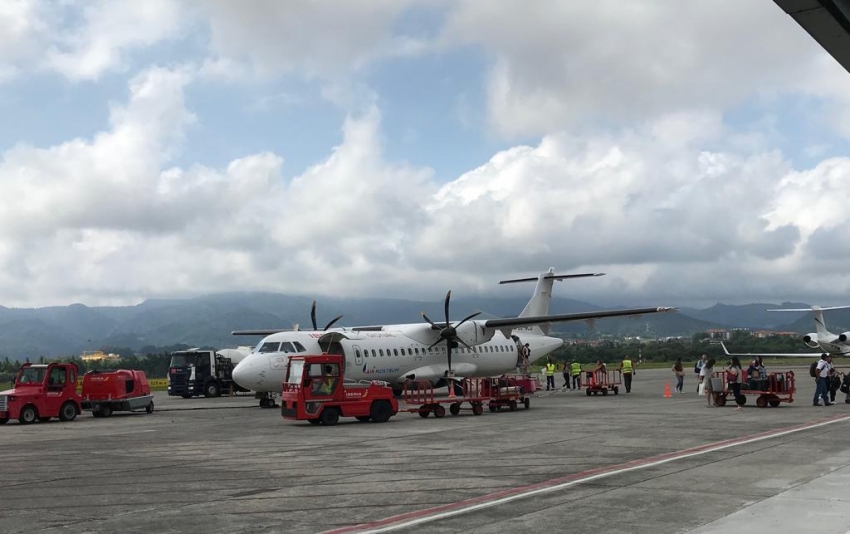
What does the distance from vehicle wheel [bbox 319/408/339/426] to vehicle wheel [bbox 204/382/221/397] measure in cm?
2157

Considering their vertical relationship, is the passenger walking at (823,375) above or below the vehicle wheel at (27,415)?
above

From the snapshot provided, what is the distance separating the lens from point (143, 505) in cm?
1046

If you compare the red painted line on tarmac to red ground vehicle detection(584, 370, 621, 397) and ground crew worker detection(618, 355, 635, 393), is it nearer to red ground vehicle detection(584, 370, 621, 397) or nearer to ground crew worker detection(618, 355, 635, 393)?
red ground vehicle detection(584, 370, 621, 397)

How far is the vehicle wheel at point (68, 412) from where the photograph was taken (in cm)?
2672

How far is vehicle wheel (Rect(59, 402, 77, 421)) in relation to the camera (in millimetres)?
26719

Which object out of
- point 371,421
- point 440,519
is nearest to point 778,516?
point 440,519

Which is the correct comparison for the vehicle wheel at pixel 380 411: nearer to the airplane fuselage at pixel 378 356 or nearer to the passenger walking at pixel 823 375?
the airplane fuselage at pixel 378 356

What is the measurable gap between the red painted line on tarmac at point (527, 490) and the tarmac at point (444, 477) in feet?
0.12

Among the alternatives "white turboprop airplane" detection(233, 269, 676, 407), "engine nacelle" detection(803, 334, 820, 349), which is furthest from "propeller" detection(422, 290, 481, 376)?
"engine nacelle" detection(803, 334, 820, 349)

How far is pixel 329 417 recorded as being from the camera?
2227 cm

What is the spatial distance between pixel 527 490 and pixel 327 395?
39.4ft

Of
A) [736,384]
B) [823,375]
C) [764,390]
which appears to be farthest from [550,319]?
[823,375]

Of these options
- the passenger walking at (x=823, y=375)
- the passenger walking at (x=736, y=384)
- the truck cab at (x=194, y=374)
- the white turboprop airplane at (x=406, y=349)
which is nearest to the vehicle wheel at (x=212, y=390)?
the truck cab at (x=194, y=374)

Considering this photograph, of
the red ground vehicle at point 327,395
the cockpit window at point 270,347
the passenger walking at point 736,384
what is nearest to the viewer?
the red ground vehicle at point 327,395
